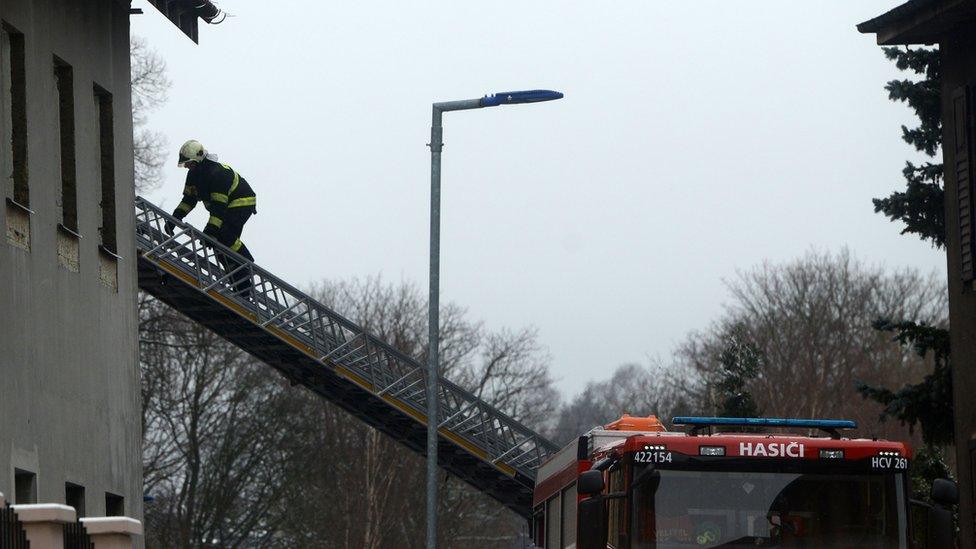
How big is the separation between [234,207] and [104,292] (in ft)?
26.9

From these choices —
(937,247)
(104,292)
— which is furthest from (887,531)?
(937,247)

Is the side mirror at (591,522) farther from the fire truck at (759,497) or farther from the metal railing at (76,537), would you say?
the metal railing at (76,537)

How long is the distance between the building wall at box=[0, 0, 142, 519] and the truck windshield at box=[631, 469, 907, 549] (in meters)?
5.00

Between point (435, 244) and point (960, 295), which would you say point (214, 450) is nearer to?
point (435, 244)

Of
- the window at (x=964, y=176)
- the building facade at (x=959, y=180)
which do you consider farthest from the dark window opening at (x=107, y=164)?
the window at (x=964, y=176)

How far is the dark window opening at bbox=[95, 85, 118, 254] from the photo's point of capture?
60.2 ft

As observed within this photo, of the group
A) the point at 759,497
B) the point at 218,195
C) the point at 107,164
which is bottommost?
the point at 759,497

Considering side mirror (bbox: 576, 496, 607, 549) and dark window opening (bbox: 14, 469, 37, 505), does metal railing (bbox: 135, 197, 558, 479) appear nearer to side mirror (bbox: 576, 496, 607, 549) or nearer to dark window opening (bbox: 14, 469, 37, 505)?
dark window opening (bbox: 14, 469, 37, 505)

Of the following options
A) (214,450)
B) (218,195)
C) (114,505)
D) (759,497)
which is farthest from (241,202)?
(214,450)

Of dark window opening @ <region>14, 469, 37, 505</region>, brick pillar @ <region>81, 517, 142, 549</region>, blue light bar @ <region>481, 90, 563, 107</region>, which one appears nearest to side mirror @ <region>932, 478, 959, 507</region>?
brick pillar @ <region>81, 517, 142, 549</region>

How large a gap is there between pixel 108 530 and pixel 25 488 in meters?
4.23

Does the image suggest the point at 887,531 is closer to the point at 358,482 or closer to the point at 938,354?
the point at 938,354

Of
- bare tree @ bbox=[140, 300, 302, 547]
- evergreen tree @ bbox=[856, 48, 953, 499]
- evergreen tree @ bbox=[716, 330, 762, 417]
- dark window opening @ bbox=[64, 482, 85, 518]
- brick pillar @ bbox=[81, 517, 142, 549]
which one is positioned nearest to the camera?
brick pillar @ bbox=[81, 517, 142, 549]

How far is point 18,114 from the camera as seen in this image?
15.1m
